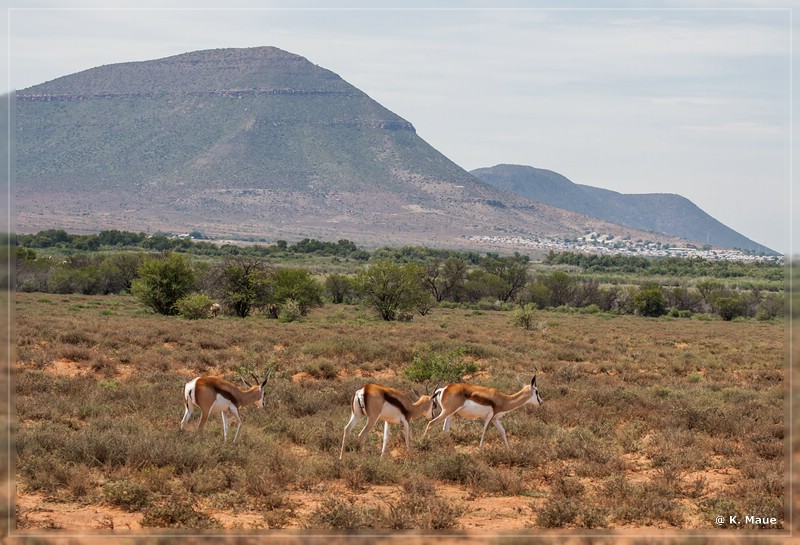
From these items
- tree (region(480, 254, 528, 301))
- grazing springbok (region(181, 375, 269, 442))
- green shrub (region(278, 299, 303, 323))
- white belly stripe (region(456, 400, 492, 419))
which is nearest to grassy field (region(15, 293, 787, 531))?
grazing springbok (region(181, 375, 269, 442))

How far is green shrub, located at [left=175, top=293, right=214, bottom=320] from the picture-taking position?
42906 mm

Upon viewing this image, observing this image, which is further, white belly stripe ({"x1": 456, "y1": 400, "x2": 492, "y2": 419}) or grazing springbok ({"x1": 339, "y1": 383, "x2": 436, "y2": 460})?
white belly stripe ({"x1": 456, "y1": 400, "x2": 492, "y2": 419})

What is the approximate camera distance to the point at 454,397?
13.2 meters

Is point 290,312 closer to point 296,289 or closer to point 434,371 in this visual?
point 296,289

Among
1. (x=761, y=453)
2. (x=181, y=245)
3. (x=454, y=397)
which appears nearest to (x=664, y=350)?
(x=761, y=453)

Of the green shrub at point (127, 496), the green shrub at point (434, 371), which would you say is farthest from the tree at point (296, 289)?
the green shrub at point (127, 496)

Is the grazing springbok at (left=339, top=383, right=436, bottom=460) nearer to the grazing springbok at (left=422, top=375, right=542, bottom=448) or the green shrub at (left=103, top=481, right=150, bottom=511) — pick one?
the grazing springbok at (left=422, top=375, right=542, bottom=448)

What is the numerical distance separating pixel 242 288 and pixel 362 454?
1467 inches

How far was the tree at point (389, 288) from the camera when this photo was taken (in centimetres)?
5109

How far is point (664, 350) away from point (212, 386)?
85.7 ft

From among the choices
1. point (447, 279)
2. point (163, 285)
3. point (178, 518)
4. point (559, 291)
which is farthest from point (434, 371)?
point (559, 291)

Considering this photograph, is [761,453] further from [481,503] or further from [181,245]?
[181,245]

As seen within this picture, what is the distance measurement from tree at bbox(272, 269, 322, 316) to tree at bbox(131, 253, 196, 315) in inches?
200

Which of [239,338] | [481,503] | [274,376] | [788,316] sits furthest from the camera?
[239,338]
